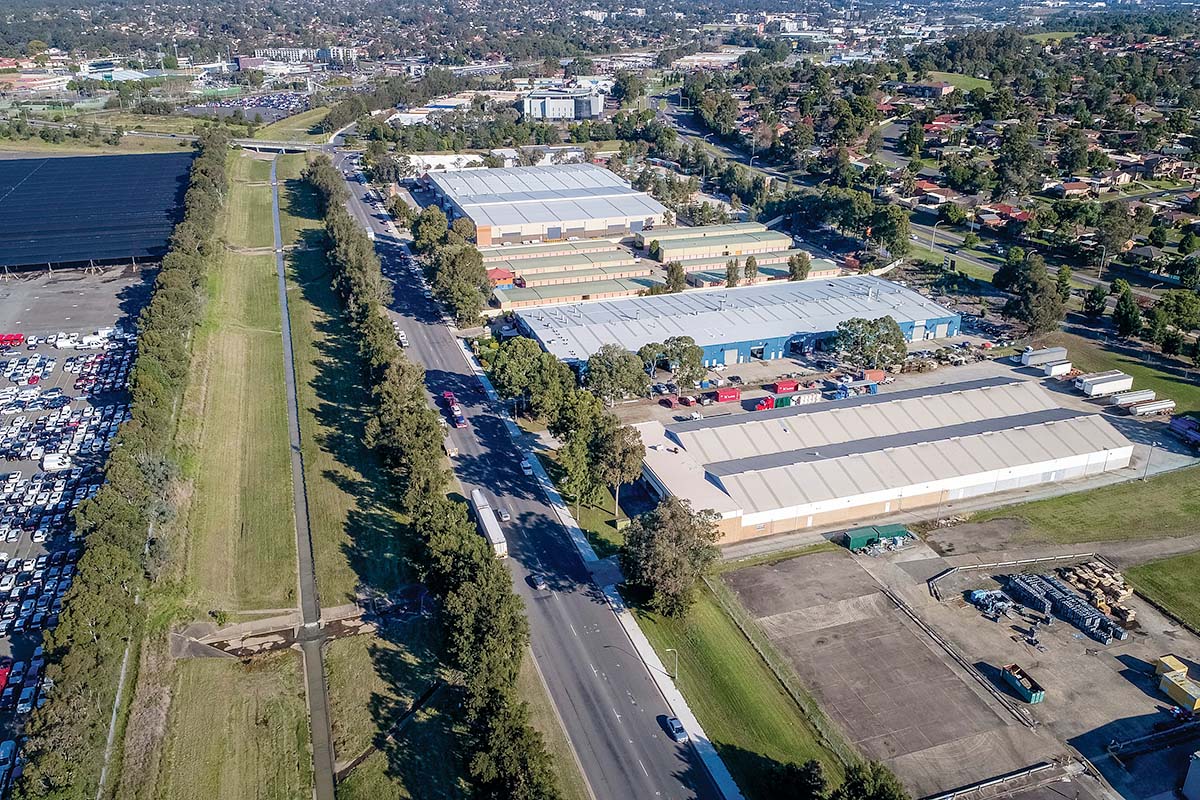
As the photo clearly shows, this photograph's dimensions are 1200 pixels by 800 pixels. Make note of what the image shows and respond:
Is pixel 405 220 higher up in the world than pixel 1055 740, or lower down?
higher up

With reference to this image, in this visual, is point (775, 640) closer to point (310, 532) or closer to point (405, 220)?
point (310, 532)

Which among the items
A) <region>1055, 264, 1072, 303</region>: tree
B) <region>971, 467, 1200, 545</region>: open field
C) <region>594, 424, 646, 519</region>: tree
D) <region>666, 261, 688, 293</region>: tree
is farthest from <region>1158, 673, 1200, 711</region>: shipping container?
<region>666, 261, 688, 293</region>: tree

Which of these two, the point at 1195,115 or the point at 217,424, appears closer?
the point at 217,424

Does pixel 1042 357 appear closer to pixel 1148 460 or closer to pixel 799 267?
pixel 1148 460

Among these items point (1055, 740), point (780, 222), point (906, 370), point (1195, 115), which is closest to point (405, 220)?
point (780, 222)

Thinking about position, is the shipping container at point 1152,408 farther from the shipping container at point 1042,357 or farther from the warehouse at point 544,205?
the warehouse at point 544,205

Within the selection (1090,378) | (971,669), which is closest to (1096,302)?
(1090,378)

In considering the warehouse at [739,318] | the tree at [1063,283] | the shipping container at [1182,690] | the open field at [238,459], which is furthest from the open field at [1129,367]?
the open field at [238,459]
